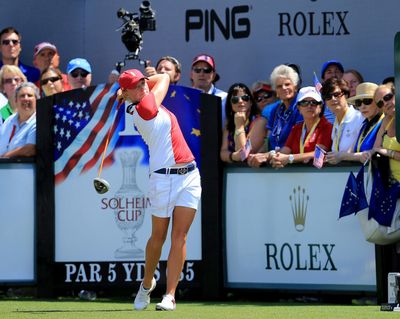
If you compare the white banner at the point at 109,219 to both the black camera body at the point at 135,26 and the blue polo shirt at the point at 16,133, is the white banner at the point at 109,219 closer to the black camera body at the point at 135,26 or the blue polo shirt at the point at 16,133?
the blue polo shirt at the point at 16,133

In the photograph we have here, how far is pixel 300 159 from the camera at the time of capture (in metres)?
12.0

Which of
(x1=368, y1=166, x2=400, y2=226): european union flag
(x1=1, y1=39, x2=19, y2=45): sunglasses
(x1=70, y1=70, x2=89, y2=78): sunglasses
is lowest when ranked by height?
(x1=368, y1=166, x2=400, y2=226): european union flag

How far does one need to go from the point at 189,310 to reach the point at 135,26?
10.8ft

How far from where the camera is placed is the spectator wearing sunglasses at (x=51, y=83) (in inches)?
555

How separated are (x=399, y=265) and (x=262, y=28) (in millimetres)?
4452

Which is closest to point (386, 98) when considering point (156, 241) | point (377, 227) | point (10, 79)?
point (377, 227)

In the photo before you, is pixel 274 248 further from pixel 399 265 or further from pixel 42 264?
pixel 42 264

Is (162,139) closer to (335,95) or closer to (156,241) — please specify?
(156,241)

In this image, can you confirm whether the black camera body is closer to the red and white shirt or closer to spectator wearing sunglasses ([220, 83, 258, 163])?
spectator wearing sunglasses ([220, 83, 258, 163])

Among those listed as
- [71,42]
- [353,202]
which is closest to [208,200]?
[353,202]

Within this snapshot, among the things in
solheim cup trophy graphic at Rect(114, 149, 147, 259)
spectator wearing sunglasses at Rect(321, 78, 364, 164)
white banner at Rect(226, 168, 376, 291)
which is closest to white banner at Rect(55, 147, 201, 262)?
solheim cup trophy graphic at Rect(114, 149, 147, 259)

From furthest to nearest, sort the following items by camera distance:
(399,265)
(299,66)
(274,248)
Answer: (299,66) < (274,248) < (399,265)

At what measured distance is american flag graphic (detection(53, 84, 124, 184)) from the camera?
1263 centimetres

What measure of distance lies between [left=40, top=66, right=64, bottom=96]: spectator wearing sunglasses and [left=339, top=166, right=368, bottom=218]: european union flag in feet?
13.2
